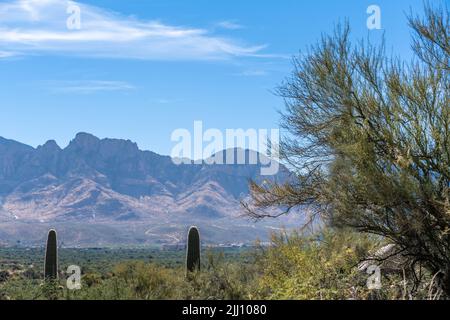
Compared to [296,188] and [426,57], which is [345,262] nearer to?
[296,188]

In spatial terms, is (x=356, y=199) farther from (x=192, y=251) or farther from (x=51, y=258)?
(x=51, y=258)

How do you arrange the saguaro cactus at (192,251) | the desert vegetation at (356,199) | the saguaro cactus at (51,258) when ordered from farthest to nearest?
the saguaro cactus at (51,258) < the saguaro cactus at (192,251) < the desert vegetation at (356,199)

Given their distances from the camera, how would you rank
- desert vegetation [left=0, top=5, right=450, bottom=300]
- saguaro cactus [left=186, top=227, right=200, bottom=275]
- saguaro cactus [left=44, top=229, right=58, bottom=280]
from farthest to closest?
saguaro cactus [left=44, top=229, right=58, bottom=280] → saguaro cactus [left=186, top=227, right=200, bottom=275] → desert vegetation [left=0, top=5, right=450, bottom=300]

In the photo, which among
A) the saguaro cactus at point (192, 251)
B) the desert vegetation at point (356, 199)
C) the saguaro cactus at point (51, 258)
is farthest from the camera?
the saguaro cactus at point (51, 258)

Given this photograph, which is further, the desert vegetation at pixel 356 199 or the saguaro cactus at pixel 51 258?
the saguaro cactus at pixel 51 258

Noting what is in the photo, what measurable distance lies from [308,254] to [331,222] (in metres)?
1.56

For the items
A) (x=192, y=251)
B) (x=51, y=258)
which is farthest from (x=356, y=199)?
(x=51, y=258)

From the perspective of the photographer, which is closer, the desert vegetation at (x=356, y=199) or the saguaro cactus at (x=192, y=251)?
the desert vegetation at (x=356, y=199)

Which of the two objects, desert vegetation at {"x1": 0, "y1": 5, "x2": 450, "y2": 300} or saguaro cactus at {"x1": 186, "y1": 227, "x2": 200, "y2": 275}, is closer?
desert vegetation at {"x1": 0, "y1": 5, "x2": 450, "y2": 300}

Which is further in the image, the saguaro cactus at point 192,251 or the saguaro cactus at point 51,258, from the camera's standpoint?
the saguaro cactus at point 51,258

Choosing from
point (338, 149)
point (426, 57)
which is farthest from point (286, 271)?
point (426, 57)

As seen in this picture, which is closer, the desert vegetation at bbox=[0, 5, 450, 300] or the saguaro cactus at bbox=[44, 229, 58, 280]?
the desert vegetation at bbox=[0, 5, 450, 300]

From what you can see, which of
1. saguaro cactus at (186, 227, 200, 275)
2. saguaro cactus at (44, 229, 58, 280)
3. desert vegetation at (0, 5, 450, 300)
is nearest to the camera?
desert vegetation at (0, 5, 450, 300)

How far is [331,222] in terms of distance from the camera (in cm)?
1764
